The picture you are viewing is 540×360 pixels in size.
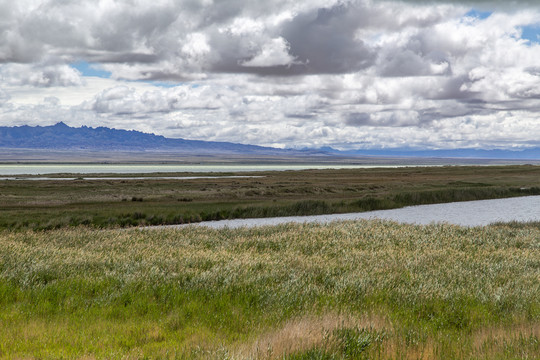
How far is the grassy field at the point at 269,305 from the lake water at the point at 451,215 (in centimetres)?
2168

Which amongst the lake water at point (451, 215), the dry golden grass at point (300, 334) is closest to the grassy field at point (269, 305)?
the dry golden grass at point (300, 334)

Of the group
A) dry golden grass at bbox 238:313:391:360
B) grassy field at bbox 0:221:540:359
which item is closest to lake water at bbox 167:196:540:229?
grassy field at bbox 0:221:540:359

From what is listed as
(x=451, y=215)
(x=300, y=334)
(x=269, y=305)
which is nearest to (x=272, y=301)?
(x=269, y=305)

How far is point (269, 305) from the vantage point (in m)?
11.1

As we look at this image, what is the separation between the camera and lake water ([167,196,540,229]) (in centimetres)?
4150

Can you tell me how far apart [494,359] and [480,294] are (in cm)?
530

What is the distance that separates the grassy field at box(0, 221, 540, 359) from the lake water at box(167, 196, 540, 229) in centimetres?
2168

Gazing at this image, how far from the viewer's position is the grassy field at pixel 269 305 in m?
8.00

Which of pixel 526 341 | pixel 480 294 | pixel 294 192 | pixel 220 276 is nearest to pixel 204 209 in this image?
pixel 294 192

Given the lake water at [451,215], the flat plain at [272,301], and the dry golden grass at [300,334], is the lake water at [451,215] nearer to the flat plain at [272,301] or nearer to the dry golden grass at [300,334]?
the flat plain at [272,301]

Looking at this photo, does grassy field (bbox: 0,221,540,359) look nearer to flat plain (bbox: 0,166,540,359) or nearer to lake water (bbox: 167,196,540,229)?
flat plain (bbox: 0,166,540,359)

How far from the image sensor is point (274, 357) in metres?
7.30

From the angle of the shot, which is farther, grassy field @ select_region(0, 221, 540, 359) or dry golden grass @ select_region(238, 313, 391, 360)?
grassy field @ select_region(0, 221, 540, 359)

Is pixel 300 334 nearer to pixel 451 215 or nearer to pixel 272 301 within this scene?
pixel 272 301
